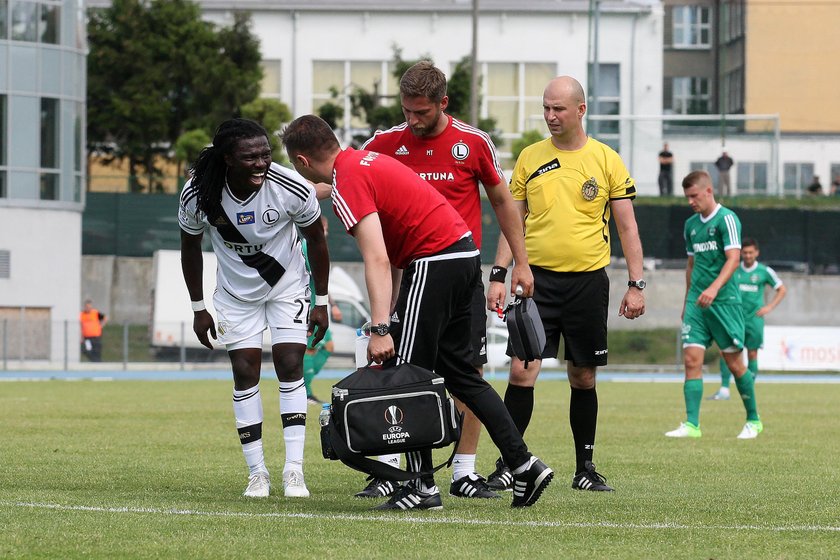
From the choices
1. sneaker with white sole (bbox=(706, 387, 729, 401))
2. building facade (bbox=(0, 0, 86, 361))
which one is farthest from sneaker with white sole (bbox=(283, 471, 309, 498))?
building facade (bbox=(0, 0, 86, 361))

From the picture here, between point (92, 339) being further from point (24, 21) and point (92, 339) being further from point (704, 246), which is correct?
point (704, 246)

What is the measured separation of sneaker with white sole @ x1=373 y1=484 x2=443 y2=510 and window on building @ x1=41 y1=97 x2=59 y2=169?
→ 32.9 meters

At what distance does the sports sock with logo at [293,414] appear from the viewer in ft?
Result: 27.3

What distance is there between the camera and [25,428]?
46.0 feet

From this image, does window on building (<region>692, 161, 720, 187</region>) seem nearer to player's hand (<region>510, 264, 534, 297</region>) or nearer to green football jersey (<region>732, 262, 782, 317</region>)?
green football jersey (<region>732, 262, 782, 317</region>)

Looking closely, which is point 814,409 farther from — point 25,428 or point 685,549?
point 685,549

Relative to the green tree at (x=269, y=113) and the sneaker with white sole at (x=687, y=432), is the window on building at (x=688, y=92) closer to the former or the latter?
the green tree at (x=269, y=113)

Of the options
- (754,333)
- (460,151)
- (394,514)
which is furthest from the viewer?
(754,333)

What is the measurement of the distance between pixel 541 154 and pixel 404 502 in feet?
8.53

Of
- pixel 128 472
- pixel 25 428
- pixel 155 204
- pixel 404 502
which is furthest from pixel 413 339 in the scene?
pixel 155 204

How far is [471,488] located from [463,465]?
22cm

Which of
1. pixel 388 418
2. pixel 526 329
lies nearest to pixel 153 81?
pixel 526 329

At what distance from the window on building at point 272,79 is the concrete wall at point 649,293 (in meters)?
19.4

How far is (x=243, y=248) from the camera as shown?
8.22m
